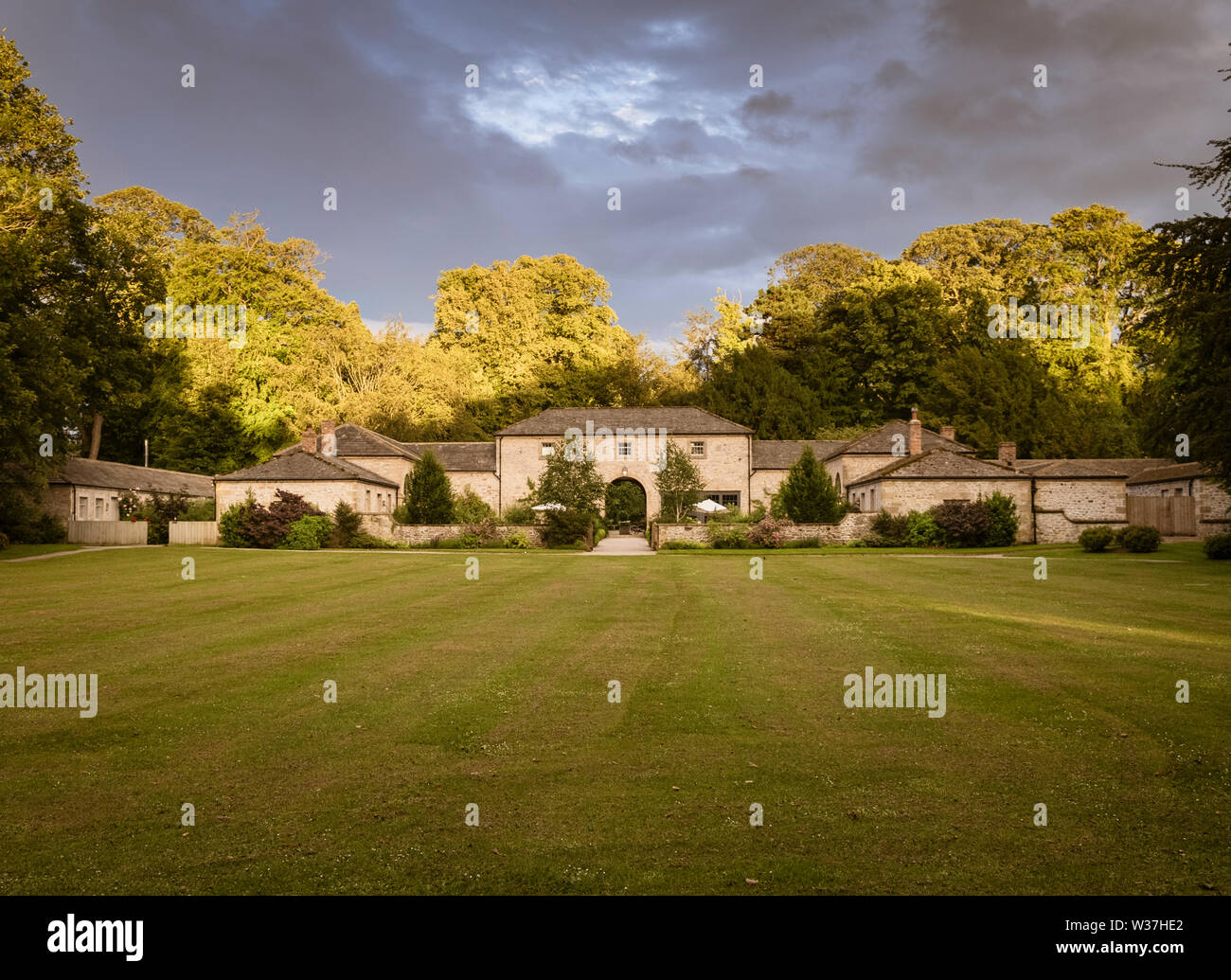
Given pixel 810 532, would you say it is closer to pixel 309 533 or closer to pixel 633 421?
pixel 633 421

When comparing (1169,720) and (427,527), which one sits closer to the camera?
(1169,720)

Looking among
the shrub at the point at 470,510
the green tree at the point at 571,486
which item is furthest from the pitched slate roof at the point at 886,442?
the shrub at the point at 470,510

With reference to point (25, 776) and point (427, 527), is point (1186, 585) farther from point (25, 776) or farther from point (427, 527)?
point (427, 527)

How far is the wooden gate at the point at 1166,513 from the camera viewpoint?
1645 inches

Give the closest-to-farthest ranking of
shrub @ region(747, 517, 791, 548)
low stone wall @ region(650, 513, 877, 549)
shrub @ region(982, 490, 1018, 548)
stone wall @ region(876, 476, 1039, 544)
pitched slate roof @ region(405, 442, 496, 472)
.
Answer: shrub @ region(747, 517, 791, 548) < shrub @ region(982, 490, 1018, 548) < low stone wall @ region(650, 513, 877, 549) < stone wall @ region(876, 476, 1039, 544) < pitched slate roof @ region(405, 442, 496, 472)

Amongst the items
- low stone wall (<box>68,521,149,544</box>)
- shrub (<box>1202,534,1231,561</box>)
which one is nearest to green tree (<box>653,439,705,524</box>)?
shrub (<box>1202,534,1231,561</box>)

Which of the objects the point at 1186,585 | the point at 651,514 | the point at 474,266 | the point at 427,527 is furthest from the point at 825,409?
the point at 1186,585

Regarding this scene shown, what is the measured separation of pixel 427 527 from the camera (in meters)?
43.1

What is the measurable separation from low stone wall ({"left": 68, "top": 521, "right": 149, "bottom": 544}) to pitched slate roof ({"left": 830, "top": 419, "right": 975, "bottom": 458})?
4062 cm

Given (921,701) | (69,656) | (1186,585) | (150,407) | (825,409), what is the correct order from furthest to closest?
(825,409) → (150,407) → (1186,585) → (69,656) → (921,701)

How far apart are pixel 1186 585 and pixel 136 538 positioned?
46265mm

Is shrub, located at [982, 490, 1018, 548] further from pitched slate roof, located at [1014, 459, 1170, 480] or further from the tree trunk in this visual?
the tree trunk

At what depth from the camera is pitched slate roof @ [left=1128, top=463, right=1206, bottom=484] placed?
41.4m
